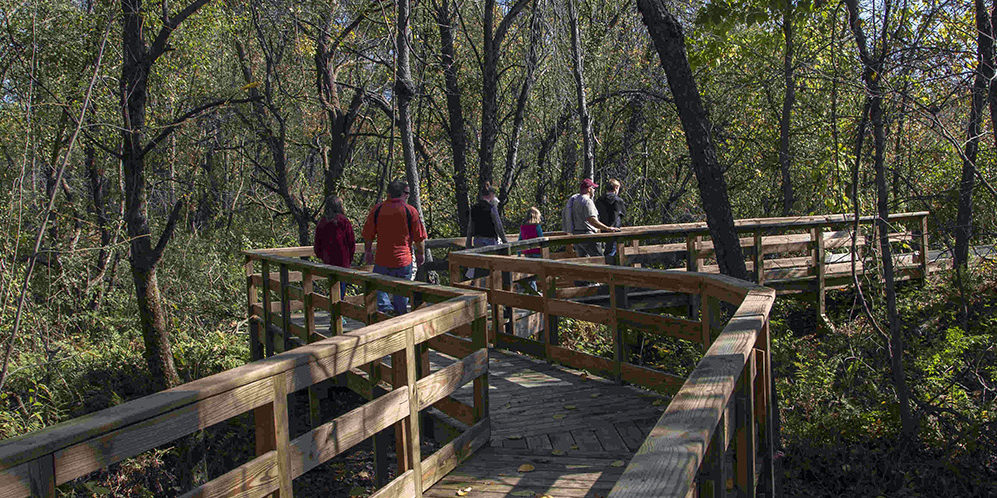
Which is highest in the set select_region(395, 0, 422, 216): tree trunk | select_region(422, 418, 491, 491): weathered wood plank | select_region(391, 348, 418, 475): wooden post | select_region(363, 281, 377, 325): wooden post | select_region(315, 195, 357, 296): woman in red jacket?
select_region(395, 0, 422, 216): tree trunk

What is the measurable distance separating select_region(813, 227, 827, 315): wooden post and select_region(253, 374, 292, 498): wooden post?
1105 centimetres

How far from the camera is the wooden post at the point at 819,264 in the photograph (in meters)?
12.6

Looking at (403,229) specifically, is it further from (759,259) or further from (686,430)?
(686,430)

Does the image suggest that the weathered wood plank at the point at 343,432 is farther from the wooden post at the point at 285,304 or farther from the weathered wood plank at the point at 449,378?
the wooden post at the point at 285,304

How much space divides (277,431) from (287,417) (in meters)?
0.08

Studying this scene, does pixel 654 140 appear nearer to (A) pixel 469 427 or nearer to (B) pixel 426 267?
(B) pixel 426 267

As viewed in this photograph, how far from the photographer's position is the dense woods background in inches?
305

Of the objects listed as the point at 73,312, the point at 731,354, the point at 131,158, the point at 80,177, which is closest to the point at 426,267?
the point at 131,158

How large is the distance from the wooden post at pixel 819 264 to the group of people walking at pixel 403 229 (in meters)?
3.25

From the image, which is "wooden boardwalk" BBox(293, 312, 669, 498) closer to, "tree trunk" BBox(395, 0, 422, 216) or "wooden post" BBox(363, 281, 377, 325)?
"wooden post" BBox(363, 281, 377, 325)

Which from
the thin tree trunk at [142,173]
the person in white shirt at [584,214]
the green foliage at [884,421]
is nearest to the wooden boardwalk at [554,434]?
the green foliage at [884,421]

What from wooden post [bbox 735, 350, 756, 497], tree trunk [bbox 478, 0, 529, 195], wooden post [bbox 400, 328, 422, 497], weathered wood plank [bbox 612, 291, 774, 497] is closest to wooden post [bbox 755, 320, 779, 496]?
wooden post [bbox 735, 350, 756, 497]

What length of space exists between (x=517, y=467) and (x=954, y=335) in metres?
6.77

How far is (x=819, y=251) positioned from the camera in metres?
12.7
